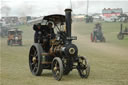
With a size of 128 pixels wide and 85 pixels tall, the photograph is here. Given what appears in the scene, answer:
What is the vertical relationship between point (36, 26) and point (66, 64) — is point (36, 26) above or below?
above

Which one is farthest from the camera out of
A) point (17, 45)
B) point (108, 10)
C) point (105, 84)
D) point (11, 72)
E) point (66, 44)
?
point (108, 10)

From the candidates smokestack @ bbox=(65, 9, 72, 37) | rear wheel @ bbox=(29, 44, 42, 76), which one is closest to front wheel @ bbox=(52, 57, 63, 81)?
rear wheel @ bbox=(29, 44, 42, 76)

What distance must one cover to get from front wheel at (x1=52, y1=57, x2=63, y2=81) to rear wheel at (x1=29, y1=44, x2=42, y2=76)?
65 cm

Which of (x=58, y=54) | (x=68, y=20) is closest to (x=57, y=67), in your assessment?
(x=58, y=54)

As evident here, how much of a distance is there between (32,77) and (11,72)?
158 centimetres

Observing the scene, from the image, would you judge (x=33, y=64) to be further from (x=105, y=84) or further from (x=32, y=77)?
(x=105, y=84)

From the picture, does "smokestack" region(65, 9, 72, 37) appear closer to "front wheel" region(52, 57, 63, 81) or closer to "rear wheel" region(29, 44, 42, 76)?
"front wheel" region(52, 57, 63, 81)

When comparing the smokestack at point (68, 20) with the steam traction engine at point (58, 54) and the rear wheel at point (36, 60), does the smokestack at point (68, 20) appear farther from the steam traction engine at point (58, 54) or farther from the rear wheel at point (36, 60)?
the rear wheel at point (36, 60)

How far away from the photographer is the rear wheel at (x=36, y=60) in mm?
11227

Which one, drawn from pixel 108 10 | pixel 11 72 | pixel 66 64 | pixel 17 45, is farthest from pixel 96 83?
pixel 108 10

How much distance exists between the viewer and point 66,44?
1062cm

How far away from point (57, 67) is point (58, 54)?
2.11 feet

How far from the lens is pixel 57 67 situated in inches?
416

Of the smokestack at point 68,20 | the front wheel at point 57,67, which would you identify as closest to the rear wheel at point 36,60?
the front wheel at point 57,67
